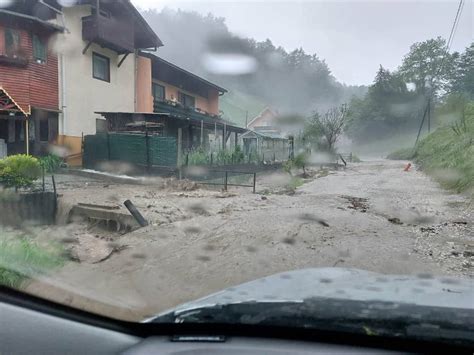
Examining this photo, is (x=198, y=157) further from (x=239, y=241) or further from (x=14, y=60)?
(x=239, y=241)

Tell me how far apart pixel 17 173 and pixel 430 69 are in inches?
255

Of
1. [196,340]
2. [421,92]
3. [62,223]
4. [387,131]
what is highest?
[421,92]

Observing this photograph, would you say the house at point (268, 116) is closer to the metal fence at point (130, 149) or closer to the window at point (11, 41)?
the metal fence at point (130, 149)

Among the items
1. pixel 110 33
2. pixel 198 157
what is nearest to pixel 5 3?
pixel 110 33

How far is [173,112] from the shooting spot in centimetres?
1627

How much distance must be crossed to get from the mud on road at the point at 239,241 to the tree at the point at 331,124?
2421 millimetres

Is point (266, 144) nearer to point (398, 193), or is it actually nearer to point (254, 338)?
point (398, 193)

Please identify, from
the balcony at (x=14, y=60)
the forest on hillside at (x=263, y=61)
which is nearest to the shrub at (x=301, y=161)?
the forest on hillside at (x=263, y=61)

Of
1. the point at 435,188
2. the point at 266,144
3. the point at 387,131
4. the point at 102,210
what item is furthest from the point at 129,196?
the point at 266,144

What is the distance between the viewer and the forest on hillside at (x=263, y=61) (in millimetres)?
A: 4086

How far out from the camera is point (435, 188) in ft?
29.9

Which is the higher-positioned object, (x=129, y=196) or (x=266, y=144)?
(x=266, y=144)

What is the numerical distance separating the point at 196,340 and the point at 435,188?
30.1 feet

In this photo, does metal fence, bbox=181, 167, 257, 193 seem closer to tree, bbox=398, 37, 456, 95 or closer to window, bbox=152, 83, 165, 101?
tree, bbox=398, 37, 456, 95
